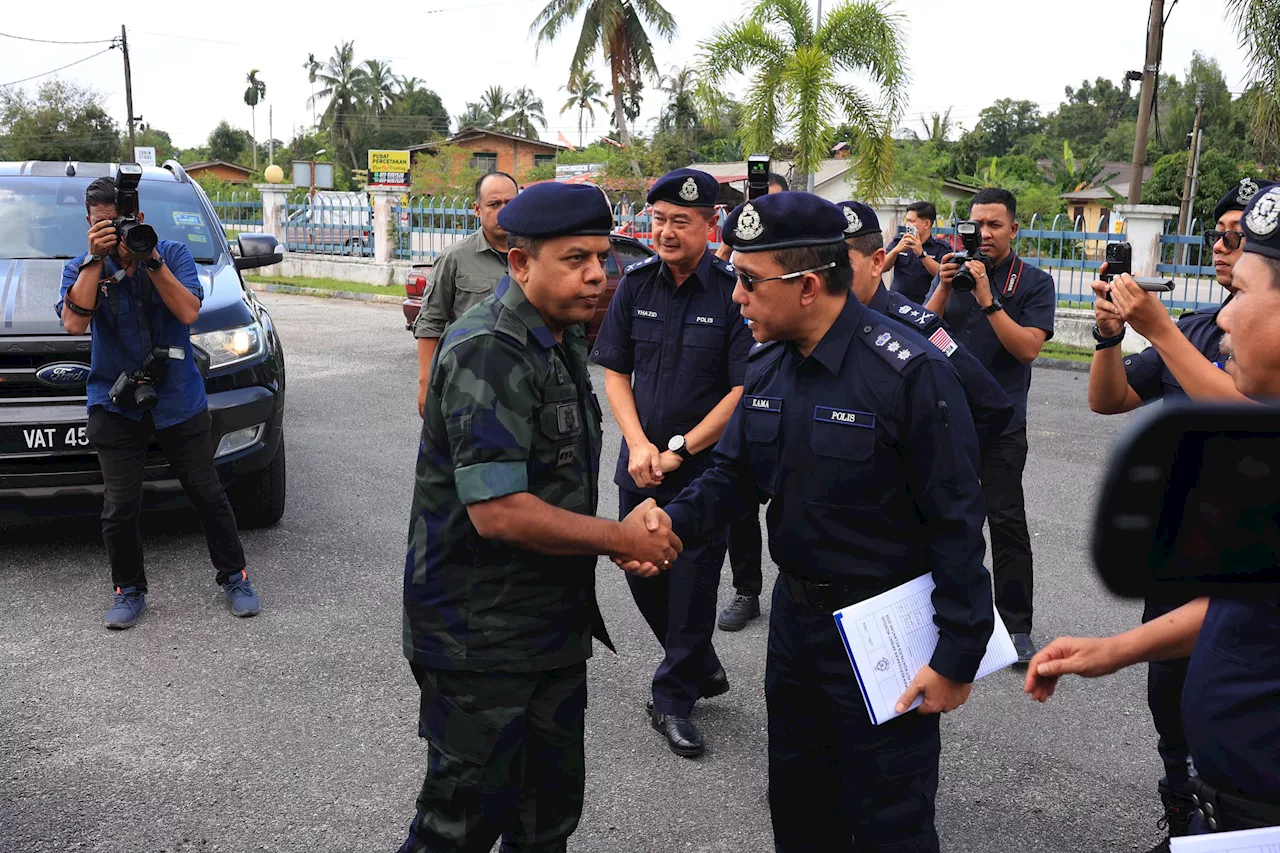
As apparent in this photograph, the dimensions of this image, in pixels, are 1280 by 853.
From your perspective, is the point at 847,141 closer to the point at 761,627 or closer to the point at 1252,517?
the point at 761,627

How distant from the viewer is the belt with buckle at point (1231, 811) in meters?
1.66

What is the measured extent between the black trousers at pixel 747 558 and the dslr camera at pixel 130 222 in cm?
292

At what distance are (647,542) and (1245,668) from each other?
133cm

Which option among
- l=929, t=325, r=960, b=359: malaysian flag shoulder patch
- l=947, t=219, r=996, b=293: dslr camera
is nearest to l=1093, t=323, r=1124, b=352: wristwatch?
l=929, t=325, r=960, b=359: malaysian flag shoulder patch

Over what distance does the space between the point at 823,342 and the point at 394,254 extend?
67.5 feet

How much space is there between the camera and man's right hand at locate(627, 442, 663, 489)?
385 cm

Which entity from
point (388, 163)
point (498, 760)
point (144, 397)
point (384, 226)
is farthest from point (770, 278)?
point (388, 163)

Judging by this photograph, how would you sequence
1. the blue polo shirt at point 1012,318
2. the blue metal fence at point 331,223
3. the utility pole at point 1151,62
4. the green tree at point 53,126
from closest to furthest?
the blue polo shirt at point 1012,318 → the utility pole at point 1151,62 → the blue metal fence at point 331,223 → the green tree at point 53,126

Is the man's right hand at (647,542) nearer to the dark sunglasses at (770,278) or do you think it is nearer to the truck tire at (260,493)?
the dark sunglasses at (770,278)

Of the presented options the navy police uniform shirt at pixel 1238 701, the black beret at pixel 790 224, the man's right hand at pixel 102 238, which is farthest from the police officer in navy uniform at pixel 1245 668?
the man's right hand at pixel 102 238

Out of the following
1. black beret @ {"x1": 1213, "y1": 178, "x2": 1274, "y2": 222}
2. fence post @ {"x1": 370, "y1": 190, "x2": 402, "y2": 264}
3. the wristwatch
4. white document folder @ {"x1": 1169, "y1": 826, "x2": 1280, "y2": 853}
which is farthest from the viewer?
fence post @ {"x1": 370, "y1": 190, "x2": 402, "y2": 264}

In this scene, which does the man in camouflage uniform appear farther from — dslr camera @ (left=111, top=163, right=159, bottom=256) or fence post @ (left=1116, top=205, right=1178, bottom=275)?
fence post @ (left=1116, top=205, right=1178, bottom=275)

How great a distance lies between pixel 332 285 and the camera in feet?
70.7

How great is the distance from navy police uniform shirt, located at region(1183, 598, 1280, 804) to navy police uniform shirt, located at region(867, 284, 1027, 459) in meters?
2.01
